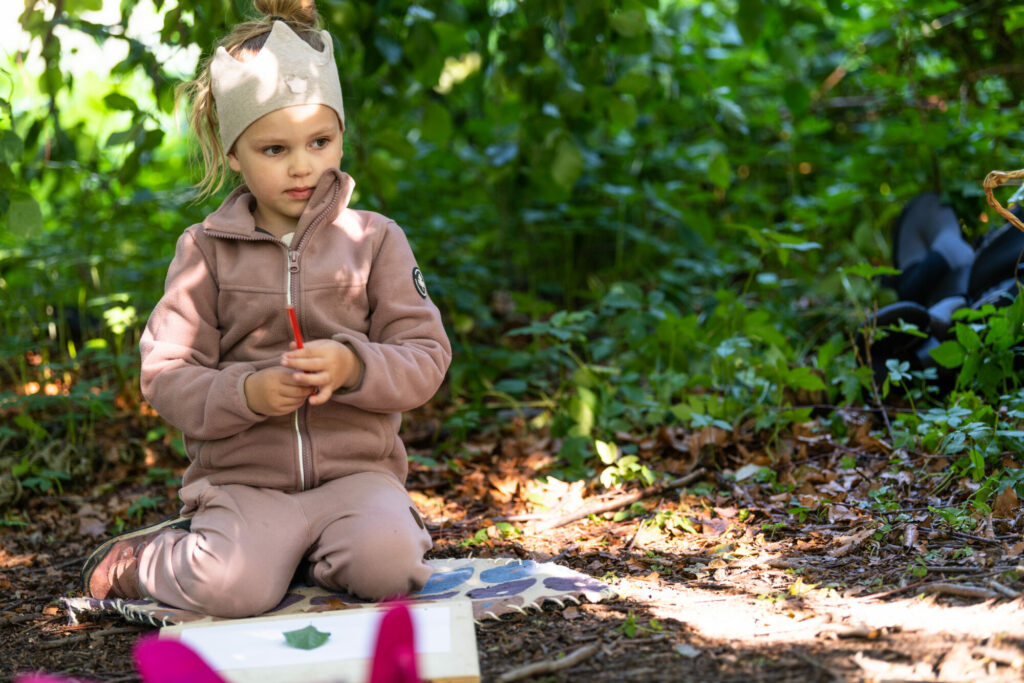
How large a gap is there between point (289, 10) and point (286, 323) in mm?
779

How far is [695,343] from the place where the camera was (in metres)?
3.30

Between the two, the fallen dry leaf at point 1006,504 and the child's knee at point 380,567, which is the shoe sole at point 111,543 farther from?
the fallen dry leaf at point 1006,504

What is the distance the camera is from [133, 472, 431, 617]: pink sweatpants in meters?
1.93

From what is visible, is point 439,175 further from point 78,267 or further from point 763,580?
→ point 763,580

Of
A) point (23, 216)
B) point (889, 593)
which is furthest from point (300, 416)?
point (889, 593)

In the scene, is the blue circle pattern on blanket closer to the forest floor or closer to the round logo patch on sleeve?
the forest floor

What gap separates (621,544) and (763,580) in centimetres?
45

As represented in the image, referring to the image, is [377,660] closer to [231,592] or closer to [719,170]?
[231,592]

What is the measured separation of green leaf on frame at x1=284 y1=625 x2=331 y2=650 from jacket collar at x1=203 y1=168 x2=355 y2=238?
891 mm

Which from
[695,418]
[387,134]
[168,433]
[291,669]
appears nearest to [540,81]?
[387,134]

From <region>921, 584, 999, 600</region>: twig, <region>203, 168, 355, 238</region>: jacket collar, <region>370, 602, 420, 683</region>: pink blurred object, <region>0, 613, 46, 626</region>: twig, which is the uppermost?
<region>203, 168, 355, 238</region>: jacket collar

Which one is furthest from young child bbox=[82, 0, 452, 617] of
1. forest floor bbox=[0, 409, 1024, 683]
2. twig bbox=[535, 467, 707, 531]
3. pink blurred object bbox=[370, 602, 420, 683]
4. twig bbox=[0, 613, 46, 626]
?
pink blurred object bbox=[370, 602, 420, 683]

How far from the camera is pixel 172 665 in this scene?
1.25 meters

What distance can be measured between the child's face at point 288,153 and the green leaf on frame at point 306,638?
95cm
